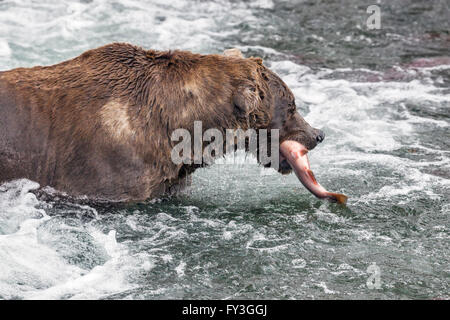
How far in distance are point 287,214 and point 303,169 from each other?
1.56ft

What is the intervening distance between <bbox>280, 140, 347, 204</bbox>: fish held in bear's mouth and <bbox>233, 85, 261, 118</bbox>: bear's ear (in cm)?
59

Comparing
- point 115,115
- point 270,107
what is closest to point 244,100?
point 270,107

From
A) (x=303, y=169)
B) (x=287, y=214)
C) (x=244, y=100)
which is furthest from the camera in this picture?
(x=287, y=214)

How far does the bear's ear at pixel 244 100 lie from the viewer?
611cm

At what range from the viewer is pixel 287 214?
6.57m

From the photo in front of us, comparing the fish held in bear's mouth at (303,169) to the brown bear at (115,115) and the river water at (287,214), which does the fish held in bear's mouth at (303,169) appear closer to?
the river water at (287,214)

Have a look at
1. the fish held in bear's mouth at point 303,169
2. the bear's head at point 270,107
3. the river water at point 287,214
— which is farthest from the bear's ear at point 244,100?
the river water at point 287,214

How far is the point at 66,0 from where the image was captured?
13141mm

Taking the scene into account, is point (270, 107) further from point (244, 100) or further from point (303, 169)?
point (303, 169)

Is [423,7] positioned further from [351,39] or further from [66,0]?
[66,0]

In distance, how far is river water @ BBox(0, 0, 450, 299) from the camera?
5367mm

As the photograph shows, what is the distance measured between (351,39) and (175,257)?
761 cm

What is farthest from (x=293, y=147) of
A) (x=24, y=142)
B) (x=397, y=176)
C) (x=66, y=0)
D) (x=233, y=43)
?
(x=66, y=0)
